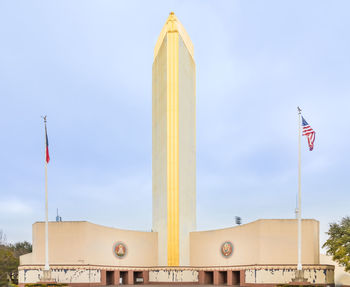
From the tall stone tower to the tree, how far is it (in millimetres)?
16879

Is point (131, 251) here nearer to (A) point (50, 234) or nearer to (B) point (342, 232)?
(A) point (50, 234)

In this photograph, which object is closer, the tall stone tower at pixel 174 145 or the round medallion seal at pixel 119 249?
the round medallion seal at pixel 119 249

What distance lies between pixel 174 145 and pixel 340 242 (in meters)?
22.0

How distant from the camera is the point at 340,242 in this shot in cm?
3744

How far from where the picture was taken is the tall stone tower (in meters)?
50.3

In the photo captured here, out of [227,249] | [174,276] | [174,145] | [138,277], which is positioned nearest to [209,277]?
[174,276]

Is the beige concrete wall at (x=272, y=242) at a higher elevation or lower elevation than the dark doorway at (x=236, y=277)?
higher

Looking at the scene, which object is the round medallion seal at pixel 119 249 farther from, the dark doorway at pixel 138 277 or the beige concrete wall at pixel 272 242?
the beige concrete wall at pixel 272 242

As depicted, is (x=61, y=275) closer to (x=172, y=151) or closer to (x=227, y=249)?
(x=227, y=249)

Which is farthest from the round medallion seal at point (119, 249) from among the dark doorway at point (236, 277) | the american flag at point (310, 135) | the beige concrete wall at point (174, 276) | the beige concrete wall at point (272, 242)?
the american flag at point (310, 135)

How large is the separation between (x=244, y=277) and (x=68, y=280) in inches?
637

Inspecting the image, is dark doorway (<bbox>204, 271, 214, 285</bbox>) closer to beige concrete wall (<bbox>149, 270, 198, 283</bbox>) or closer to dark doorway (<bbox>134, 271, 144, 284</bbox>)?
A: beige concrete wall (<bbox>149, 270, 198, 283</bbox>)

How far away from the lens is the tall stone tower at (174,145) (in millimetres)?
50281

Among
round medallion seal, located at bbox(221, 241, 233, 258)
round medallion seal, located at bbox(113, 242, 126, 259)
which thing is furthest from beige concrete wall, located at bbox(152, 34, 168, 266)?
round medallion seal, located at bbox(221, 241, 233, 258)
